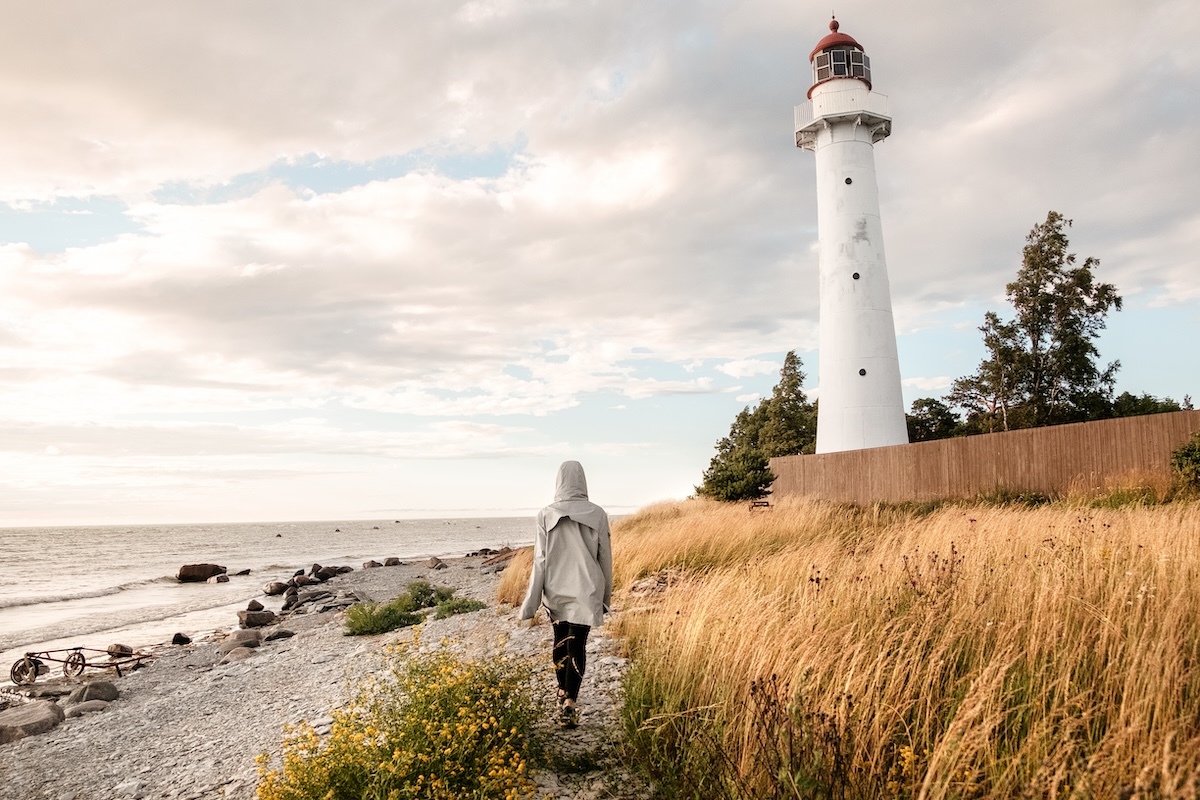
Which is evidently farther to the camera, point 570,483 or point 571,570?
point 570,483

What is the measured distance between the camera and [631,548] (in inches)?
492

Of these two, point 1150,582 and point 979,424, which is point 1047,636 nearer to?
point 1150,582

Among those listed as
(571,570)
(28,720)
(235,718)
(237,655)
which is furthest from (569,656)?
(237,655)

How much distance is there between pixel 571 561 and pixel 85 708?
28.9 ft

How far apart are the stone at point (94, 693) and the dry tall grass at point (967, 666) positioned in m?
8.47

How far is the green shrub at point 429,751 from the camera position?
163 inches

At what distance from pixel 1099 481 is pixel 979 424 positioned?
1284cm

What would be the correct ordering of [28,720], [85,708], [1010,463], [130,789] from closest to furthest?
[130,789] < [28,720] < [85,708] < [1010,463]

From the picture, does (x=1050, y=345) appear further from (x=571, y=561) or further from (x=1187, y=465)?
(x=571, y=561)

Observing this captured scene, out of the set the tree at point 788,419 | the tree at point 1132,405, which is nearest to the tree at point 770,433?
the tree at point 788,419

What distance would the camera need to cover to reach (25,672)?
12.4 metres

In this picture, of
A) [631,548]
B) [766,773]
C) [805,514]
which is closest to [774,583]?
[766,773]

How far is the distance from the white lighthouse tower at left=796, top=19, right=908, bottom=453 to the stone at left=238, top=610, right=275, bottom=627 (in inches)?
634

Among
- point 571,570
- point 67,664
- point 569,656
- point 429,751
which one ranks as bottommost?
point 67,664
